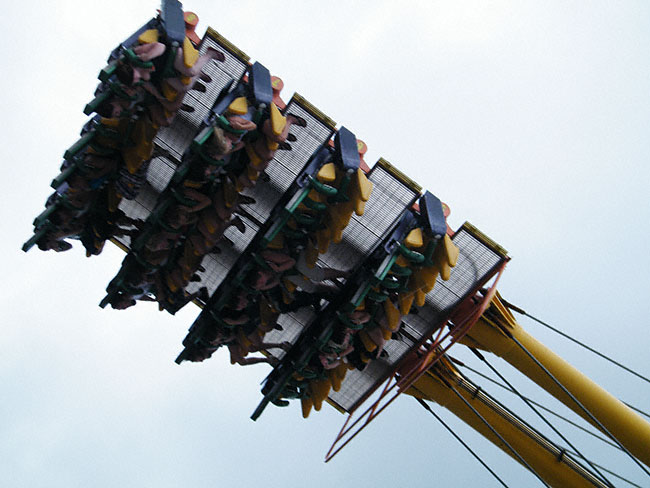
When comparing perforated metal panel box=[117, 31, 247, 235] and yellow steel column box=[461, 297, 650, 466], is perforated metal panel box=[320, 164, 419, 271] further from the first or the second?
perforated metal panel box=[117, 31, 247, 235]

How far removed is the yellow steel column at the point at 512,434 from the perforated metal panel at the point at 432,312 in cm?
93

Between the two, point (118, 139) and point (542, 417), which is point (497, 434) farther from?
point (118, 139)

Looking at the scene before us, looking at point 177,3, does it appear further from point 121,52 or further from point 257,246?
point 257,246

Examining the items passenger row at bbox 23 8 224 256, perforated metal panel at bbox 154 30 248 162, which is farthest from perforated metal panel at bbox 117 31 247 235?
passenger row at bbox 23 8 224 256

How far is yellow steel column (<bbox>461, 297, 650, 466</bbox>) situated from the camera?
16734 millimetres

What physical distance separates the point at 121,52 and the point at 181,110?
81.9 inches

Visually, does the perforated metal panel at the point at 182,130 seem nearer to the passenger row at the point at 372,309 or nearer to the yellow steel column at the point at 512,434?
the passenger row at the point at 372,309

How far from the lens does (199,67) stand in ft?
46.9

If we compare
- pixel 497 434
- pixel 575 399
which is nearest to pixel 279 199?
pixel 497 434

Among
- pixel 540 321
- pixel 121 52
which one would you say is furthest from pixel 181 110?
pixel 540 321

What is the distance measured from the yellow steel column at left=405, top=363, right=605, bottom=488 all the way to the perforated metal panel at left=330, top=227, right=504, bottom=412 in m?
0.93

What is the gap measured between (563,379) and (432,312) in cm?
283

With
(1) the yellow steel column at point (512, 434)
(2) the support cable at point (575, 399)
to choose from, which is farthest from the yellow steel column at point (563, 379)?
(1) the yellow steel column at point (512, 434)

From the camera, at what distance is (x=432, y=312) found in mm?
17141
